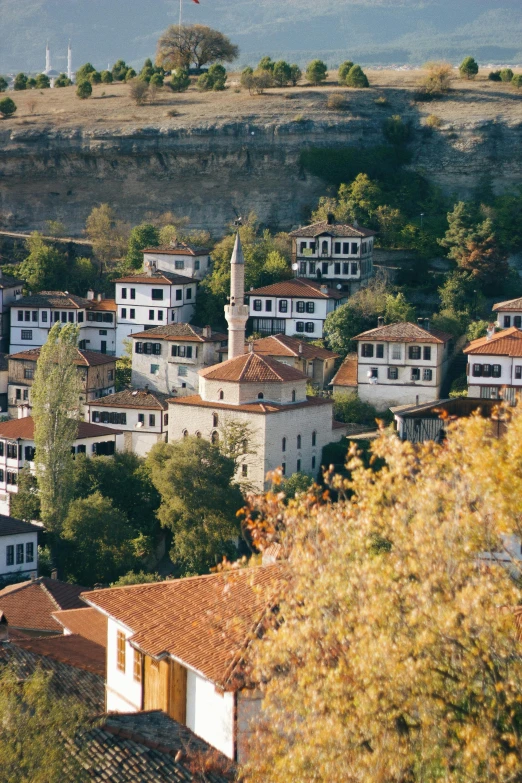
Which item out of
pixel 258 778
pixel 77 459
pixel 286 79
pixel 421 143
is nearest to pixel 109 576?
pixel 77 459

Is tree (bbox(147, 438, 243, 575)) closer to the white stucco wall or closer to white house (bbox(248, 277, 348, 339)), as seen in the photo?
white house (bbox(248, 277, 348, 339))

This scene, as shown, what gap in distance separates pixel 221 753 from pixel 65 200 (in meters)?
55.0

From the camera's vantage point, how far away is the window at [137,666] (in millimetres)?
22984

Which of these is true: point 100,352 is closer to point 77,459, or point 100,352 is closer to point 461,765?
point 77,459

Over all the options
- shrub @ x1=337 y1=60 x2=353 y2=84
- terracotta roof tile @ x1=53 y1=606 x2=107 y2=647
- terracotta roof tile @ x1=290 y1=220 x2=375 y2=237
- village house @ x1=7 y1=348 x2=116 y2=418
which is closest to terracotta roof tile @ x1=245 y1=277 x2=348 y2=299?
terracotta roof tile @ x1=290 y1=220 x2=375 y2=237

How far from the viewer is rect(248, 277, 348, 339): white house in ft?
193

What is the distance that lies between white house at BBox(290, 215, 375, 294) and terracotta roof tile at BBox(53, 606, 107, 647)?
102ft

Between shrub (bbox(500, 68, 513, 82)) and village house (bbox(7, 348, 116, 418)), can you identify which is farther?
shrub (bbox(500, 68, 513, 82))

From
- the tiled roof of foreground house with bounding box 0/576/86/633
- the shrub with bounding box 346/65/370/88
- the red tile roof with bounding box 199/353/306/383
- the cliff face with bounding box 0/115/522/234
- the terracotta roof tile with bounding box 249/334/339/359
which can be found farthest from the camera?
the shrub with bounding box 346/65/370/88

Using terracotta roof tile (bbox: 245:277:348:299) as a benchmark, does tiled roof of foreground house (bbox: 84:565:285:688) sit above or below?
below

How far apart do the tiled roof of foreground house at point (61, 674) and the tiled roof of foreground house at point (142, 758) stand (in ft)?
14.9

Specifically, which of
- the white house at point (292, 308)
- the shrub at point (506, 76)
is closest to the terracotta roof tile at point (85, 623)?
the white house at point (292, 308)

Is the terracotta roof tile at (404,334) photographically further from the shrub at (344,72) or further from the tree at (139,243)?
the shrub at (344,72)

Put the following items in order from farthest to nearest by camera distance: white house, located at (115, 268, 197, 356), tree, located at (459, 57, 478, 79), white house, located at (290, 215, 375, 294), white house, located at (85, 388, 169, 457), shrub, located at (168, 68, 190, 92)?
shrub, located at (168, 68, 190, 92) < tree, located at (459, 57, 478, 79) < white house, located at (290, 215, 375, 294) < white house, located at (115, 268, 197, 356) < white house, located at (85, 388, 169, 457)
